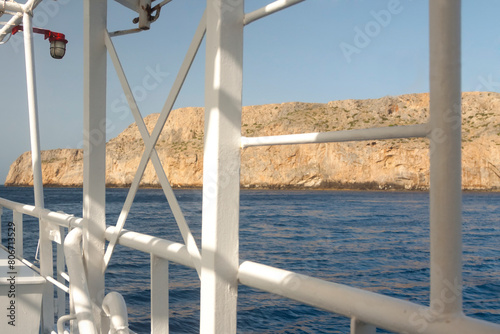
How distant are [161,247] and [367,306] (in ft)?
2.79

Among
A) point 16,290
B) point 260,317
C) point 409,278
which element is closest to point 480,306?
point 409,278

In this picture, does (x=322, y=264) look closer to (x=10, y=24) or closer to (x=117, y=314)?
(x=10, y=24)

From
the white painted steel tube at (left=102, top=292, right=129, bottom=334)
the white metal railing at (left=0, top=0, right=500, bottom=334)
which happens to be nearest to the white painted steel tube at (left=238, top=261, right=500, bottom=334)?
the white metal railing at (left=0, top=0, right=500, bottom=334)

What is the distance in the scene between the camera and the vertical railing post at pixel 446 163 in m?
0.67

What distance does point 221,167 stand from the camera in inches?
44.5

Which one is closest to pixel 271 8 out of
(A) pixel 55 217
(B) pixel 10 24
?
(A) pixel 55 217

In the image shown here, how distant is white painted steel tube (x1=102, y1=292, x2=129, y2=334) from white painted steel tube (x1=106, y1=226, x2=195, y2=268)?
225 millimetres

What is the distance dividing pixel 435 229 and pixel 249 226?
29.4 m

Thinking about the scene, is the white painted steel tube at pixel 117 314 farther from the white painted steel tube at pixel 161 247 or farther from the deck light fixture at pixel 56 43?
Result: the deck light fixture at pixel 56 43

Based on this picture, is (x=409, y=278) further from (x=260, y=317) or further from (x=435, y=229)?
(x=435, y=229)

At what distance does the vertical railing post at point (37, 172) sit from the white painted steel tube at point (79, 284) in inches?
39.0

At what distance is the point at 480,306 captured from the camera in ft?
36.4

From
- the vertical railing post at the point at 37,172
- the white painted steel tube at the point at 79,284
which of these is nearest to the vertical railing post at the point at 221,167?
the white painted steel tube at the point at 79,284

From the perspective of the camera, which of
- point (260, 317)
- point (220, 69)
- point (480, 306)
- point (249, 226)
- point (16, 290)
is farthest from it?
point (249, 226)
